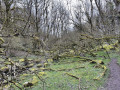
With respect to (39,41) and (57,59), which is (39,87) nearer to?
(39,41)

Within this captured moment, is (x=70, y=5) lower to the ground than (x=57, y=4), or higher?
lower

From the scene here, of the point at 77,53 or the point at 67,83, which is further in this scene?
the point at 77,53

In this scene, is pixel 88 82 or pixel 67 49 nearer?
pixel 88 82

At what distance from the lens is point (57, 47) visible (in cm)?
1530

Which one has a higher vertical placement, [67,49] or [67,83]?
[67,49]

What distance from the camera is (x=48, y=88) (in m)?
6.23

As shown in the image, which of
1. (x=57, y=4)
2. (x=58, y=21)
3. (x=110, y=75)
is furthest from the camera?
(x=58, y=21)

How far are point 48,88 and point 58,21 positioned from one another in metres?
30.8

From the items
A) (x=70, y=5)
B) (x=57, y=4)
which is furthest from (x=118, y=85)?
(x=57, y=4)

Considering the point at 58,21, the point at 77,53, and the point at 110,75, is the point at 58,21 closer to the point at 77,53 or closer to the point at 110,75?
the point at 77,53

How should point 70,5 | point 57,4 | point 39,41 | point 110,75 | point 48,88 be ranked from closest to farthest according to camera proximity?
1. point 39,41
2. point 48,88
3. point 110,75
4. point 70,5
5. point 57,4

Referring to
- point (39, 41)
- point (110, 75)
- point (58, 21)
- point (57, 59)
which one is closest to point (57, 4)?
point (58, 21)

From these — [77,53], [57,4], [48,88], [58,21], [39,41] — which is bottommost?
[48,88]

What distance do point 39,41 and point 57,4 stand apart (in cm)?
3374
